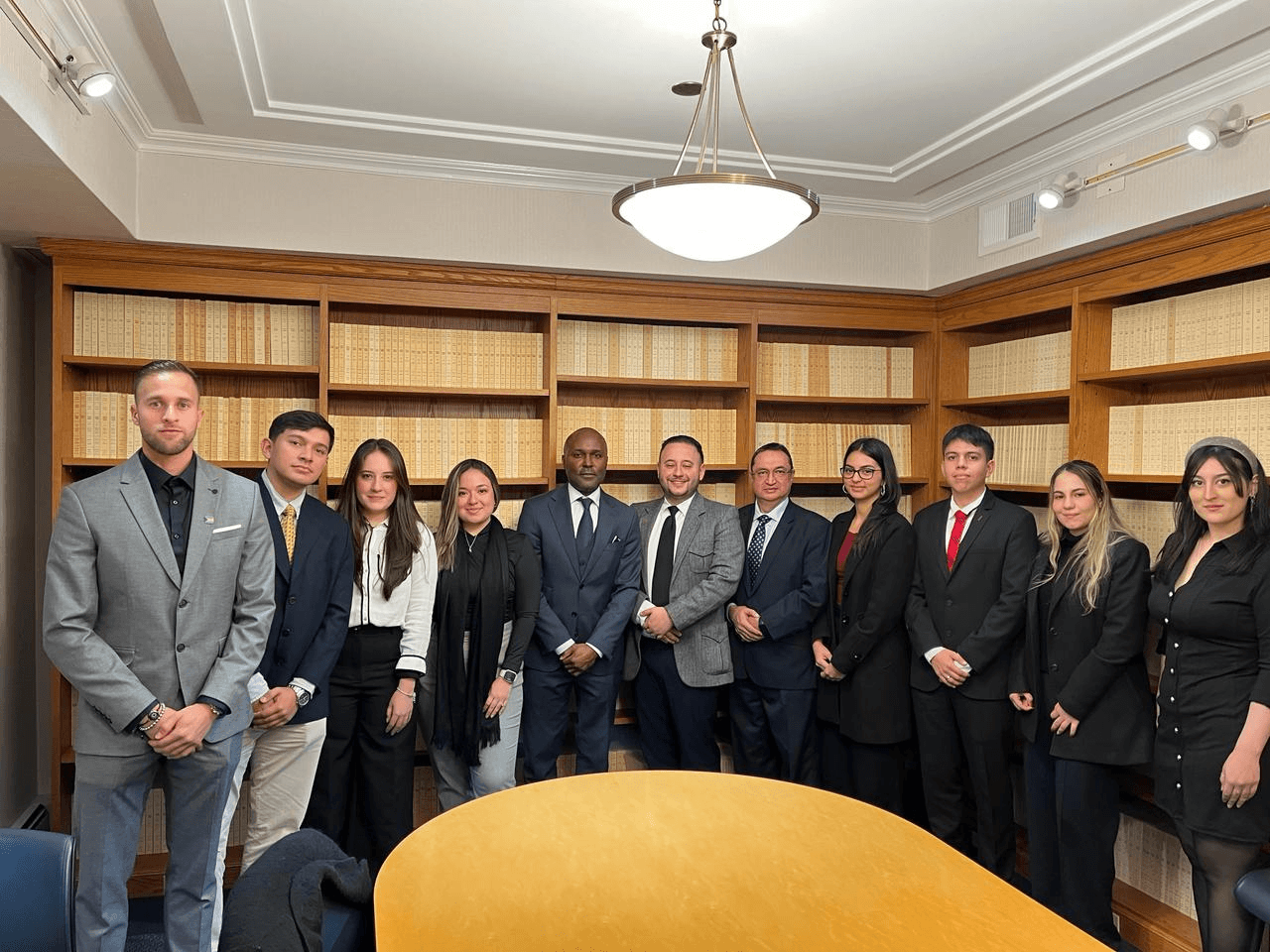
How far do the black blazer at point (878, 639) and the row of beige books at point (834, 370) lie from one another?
116cm

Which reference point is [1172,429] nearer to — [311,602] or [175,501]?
[311,602]

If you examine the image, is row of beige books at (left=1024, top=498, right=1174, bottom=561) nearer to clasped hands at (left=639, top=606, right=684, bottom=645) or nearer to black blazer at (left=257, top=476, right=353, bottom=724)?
A: clasped hands at (left=639, top=606, right=684, bottom=645)

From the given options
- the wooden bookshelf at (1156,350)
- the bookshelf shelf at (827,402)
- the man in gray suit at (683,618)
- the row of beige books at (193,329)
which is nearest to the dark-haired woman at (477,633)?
the man in gray suit at (683,618)

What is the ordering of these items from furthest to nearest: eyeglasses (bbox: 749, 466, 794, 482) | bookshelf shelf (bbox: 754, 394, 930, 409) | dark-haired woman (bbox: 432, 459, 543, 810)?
bookshelf shelf (bbox: 754, 394, 930, 409), eyeglasses (bbox: 749, 466, 794, 482), dark-haired woman (bbox: 432, 459, 543, 810)

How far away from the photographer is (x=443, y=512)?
12.0 ft

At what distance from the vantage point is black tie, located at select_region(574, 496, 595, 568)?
382 centimetres

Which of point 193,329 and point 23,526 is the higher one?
point 193,329

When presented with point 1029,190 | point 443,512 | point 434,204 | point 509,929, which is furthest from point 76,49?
point 1029,190

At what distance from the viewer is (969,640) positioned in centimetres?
342

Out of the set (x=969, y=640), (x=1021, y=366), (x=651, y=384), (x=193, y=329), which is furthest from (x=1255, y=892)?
(x=193, y=329)

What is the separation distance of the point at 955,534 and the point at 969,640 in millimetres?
417

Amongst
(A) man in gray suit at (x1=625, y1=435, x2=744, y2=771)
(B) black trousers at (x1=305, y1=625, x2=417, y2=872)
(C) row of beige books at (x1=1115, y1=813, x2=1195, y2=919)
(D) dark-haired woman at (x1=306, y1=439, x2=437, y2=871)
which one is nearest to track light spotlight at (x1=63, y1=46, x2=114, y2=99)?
(D) dark-haired woman at (x1=306, y1=439, x2=437, y2=871)

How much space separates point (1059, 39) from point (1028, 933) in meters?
2.48

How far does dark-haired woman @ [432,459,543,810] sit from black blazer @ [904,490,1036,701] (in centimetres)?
152
